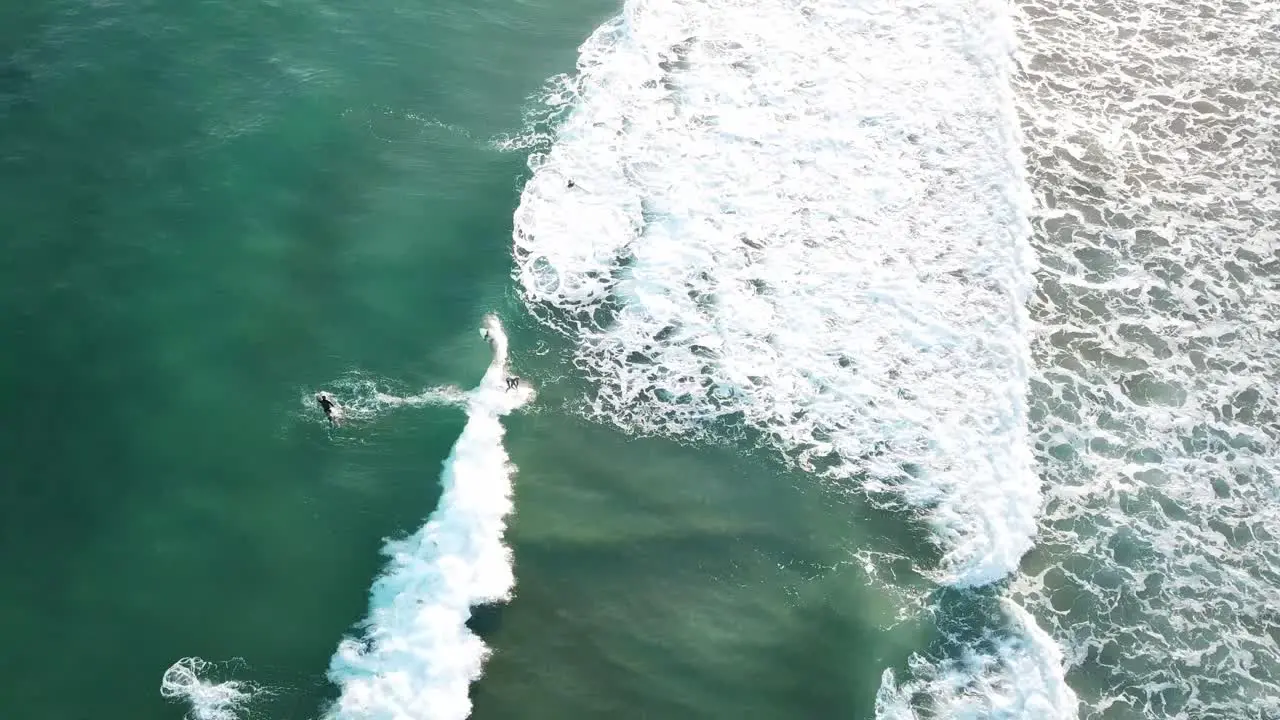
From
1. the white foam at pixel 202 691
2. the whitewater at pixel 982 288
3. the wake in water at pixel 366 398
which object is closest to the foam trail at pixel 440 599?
the wake in water at pixel 366 398

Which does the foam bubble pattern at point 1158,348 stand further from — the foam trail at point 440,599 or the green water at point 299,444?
the foam trail at point 440,599

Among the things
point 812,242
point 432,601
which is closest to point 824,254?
point 812,242

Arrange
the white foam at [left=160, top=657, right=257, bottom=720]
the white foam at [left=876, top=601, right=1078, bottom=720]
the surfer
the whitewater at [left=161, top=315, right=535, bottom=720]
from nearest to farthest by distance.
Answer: the white foam at [left=160, top=657, right=257, bottom=720] < the whitewater at [left=161, top=315, right=535, bottom=720] < the white foam at [left=876, top=601, right=1078, bottom=720] < the surfer

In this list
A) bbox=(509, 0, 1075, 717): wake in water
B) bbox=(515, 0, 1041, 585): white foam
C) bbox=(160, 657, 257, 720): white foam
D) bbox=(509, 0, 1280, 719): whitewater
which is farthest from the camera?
bbox=(515, 0, 1041, 585): white foam

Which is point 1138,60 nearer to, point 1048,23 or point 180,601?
point 1048,23

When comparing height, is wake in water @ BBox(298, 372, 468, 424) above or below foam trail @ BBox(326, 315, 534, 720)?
above

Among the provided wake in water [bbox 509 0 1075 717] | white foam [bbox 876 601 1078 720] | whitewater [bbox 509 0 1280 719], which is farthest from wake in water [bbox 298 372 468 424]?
white foam [bbox 876 601 1078 720]

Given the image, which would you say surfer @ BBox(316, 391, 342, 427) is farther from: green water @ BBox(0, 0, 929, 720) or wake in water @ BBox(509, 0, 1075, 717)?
wake in water @ BBox(509, 0, 1075, 717)
